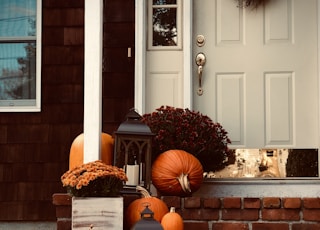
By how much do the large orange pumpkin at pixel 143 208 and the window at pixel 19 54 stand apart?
1723 mm

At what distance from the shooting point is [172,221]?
380 cm

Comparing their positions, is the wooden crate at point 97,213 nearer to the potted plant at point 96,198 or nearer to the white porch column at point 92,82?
the potted plant at point 96,198

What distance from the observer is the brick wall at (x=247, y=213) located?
4062 millimetres

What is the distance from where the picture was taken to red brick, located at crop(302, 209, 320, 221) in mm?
4062

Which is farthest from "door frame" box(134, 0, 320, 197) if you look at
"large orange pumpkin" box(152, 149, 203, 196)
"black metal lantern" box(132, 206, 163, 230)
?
"black metal lantern" box(132, 206, 163, 230)

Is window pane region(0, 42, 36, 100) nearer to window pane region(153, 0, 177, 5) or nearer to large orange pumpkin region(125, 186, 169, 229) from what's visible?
window pane region(153, 0, 177, 5)

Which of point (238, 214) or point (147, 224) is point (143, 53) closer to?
point (238, 214)

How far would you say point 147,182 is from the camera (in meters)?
4.25

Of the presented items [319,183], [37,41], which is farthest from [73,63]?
[319,183]

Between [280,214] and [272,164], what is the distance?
99 cm

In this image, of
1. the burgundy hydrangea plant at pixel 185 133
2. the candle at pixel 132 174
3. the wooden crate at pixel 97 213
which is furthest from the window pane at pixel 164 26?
the wooden crate at pixel 97 213

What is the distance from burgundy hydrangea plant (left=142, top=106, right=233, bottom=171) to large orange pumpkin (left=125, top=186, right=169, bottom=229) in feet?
1.71

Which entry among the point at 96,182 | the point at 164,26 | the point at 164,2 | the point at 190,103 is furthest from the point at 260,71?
the point at 96,182

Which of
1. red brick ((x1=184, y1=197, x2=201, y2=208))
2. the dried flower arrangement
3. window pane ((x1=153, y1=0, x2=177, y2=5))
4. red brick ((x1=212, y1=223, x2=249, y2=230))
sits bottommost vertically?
red brick ((x1=212, y1=223, x2=249, y2=230))
